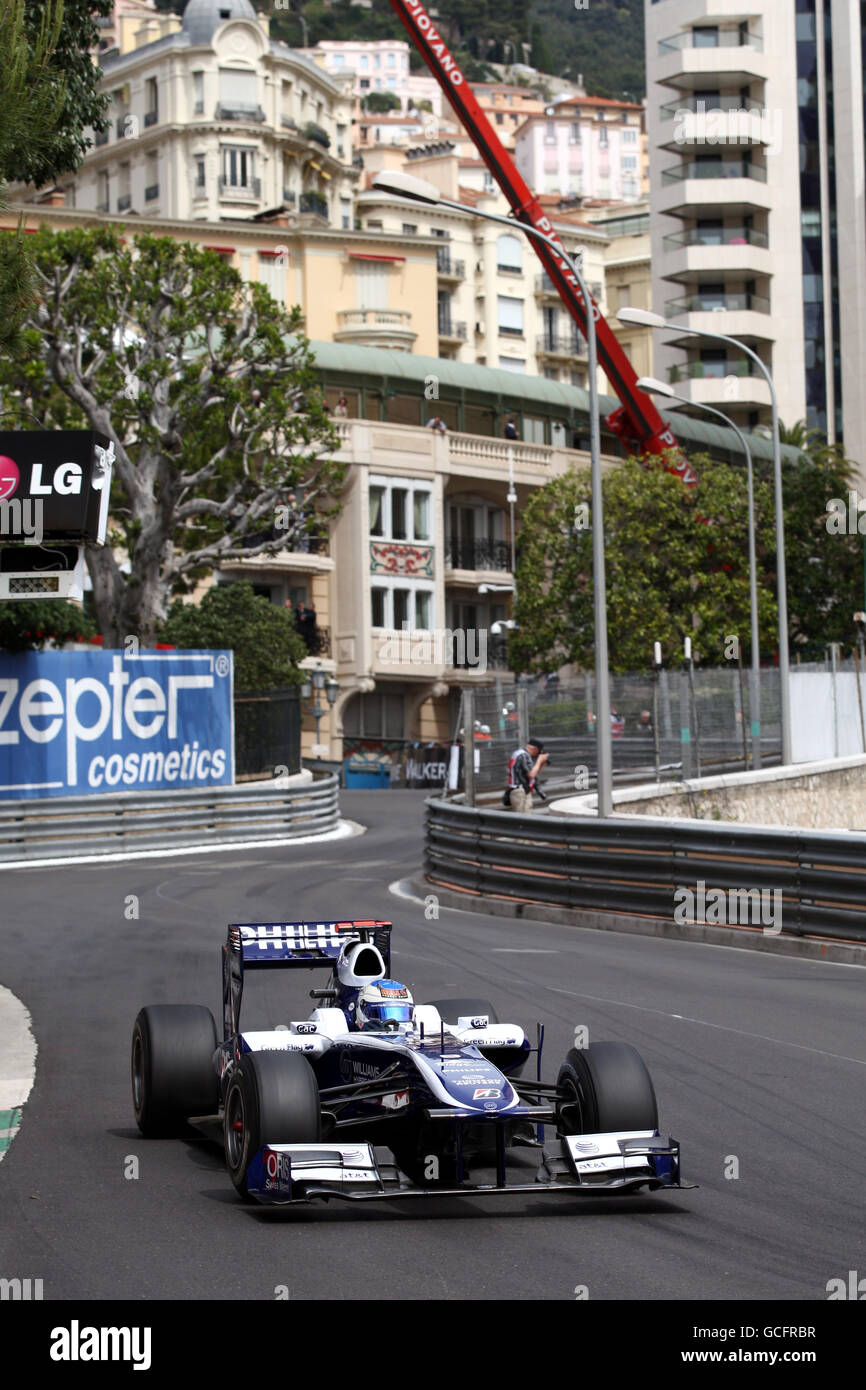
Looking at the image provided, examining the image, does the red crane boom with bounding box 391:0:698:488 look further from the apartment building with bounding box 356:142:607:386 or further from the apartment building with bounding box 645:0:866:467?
the apartment building with bounding box 356:142:607:386

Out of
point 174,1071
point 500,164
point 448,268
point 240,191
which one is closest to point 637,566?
point 500,164

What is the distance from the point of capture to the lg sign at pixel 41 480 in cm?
1683

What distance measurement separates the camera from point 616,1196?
25.3 ft

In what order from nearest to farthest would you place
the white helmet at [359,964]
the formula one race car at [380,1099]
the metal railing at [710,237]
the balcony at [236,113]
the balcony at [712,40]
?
1. the formula one race car at [380,1099]
2. the white helmet at [359,964]
3. the balcony at [712,40]
4. the metal railing at [710,237]
5. the balcony at [236,113]

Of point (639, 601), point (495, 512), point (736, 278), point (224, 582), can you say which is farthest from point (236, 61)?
point (639, 601)

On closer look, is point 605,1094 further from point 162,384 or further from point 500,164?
point 500,164

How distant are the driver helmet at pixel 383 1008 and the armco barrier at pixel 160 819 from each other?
20646 mm

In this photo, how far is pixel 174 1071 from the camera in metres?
8.84

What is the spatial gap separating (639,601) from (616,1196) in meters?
43.6

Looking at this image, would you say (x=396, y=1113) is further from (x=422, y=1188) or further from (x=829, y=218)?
(x=829, y=218)

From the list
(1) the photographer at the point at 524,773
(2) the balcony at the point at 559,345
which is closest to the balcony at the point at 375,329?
(2) the balcony at the point at 559,345

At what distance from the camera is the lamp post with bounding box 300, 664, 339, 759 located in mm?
55844

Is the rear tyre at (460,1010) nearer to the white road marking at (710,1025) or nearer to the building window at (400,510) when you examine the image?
the white road marking at (710,1025)

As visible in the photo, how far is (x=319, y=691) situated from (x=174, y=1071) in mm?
47309
